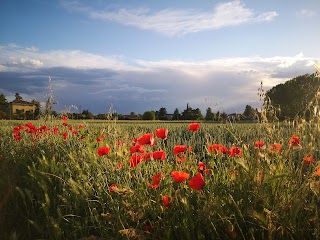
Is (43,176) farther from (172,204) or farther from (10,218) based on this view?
(172,204)

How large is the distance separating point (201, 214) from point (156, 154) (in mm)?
767

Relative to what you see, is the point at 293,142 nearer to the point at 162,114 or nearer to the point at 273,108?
the point at 273,108

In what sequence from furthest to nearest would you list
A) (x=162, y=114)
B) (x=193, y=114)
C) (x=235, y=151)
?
(x=162, y=114), (x=193, y=114), (x=235, y=151)

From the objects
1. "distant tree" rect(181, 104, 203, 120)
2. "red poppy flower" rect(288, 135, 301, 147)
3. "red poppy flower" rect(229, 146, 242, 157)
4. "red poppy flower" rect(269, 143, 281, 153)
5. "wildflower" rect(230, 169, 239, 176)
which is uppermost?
"distant tree" rect(181, 104, 203, 120)

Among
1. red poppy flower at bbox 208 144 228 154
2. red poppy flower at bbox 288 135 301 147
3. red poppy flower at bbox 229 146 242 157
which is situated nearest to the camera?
red poppy flower at bbox 288 135 301 147

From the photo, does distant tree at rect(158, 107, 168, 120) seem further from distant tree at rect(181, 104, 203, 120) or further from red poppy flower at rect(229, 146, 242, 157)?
red poppy flower at rect(229, 146, 242, 157)

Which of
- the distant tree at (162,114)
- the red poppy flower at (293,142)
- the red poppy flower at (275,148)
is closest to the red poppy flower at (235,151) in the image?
the red poppy flower at (275,148)

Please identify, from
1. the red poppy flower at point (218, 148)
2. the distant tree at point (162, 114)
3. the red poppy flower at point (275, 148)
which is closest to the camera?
the red poppy flower at point (275, 148)

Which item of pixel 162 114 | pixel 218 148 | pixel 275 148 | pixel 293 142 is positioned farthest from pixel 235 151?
pixel 162 114

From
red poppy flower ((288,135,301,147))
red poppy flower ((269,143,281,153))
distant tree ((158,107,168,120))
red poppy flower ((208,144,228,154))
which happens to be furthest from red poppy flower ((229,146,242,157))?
distant tree ((158,107,168,120))

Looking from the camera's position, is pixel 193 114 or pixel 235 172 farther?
pixel 193 114

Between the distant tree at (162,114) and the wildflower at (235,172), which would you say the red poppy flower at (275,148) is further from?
the distant tree at (162,114)

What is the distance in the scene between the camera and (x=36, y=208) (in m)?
4.54

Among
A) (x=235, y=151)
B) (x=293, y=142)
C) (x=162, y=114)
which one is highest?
(x=162, y=114)
